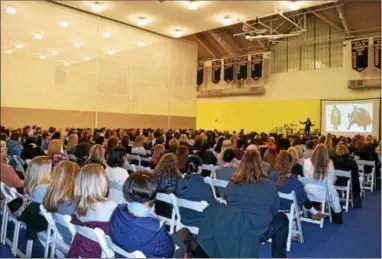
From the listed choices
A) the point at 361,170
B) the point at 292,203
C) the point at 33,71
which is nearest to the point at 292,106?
the point at 361,170

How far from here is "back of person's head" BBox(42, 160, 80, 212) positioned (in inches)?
107

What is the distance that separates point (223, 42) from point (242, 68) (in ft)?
6.23

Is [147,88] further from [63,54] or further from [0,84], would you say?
[0,84]

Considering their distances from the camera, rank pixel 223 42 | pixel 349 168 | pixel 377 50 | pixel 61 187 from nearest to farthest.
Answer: pixel 61 187
pixel 349 168
pixel 377 50
pixel 223 42

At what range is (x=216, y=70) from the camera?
70.3ft

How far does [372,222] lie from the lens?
17.1 feet

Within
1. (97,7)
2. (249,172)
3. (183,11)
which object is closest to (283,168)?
(249,172)

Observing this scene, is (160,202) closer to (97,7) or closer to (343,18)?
(97,7)

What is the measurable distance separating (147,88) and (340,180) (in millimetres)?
10958

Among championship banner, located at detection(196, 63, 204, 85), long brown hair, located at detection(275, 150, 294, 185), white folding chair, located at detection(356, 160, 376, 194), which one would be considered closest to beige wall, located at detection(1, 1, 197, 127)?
championship banner, located at detection(196, 63, 204, 85)

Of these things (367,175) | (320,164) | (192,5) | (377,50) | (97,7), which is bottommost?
(367,175)

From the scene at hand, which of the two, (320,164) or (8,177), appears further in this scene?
(320,164)

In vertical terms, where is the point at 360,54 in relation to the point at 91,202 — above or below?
above

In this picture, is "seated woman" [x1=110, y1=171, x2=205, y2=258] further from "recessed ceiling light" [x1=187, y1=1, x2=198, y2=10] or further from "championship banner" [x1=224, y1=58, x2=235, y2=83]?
"championship banner" [x1=224, y1=58, x2=235, y2=83]
